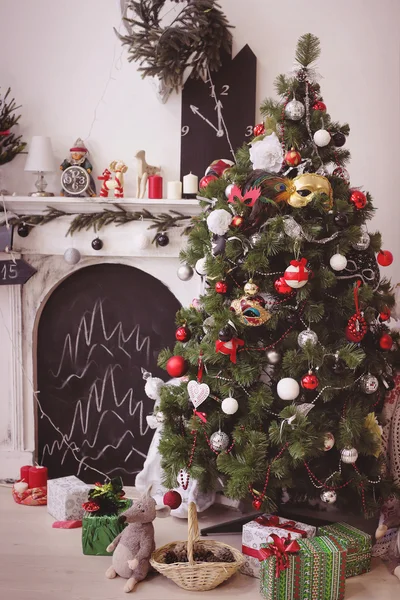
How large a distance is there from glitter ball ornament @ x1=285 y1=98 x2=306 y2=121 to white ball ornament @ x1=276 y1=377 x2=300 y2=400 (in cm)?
96

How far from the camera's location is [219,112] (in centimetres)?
317

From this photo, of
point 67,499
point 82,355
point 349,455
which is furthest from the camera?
point 82,355

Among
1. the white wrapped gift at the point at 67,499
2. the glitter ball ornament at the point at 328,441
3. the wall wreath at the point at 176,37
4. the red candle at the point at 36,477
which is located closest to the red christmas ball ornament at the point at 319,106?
the wall wreath at the point at 176,37

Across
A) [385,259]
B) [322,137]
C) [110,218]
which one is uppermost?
[322,137]

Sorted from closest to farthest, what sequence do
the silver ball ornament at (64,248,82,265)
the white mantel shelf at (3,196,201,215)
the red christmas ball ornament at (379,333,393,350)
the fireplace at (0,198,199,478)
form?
the red christmas ball ornament at (379,333,393,350)
the white mantel shelf at (3,196,201,215)
the silver ball ornament at (64,248,82,265)
the fireplace at (0,198,199,478)

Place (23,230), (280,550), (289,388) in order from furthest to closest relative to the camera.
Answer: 1. (23,230)
2. (289,388)
3. (280,550)

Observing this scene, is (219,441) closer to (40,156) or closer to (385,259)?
(385,259)

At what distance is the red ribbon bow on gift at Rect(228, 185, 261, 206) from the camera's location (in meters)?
2.37

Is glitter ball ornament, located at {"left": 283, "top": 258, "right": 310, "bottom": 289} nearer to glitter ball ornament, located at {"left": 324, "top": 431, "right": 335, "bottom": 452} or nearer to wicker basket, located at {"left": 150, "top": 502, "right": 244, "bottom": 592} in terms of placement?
glitter ball ornament, located at {"left": 324, "top": 431, "right": 335, "bottom": 452}

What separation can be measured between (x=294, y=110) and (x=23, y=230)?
1.48 metres

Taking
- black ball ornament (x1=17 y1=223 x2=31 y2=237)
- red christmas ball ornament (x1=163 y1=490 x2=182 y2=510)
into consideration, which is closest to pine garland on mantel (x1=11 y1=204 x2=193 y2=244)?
black ball ornament (x1=17 y1=223 x2=31 y2=237)

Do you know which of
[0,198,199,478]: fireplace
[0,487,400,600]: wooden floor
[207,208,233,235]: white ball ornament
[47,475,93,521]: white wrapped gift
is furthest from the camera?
[0,198,199,478]: fireplace

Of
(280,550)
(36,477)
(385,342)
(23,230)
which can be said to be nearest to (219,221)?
(385,342)

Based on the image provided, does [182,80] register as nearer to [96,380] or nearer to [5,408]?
[96,380]
